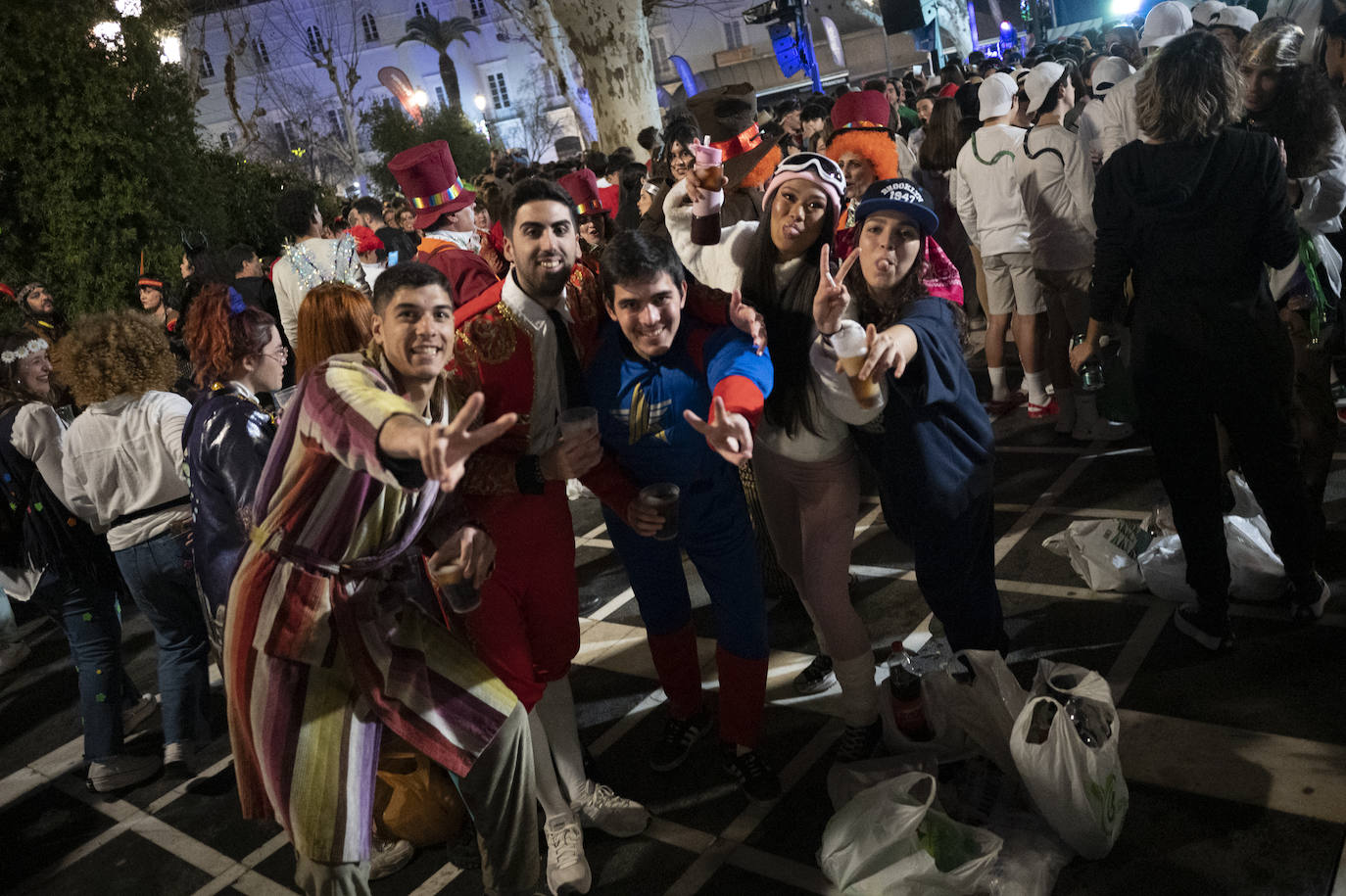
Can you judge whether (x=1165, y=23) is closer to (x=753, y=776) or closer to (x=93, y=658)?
(x=753, y=776)

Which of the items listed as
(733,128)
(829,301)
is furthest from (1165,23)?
(829,301)

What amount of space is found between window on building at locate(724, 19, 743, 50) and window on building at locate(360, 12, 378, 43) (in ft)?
75.2

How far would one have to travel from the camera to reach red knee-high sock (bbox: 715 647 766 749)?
122 inches

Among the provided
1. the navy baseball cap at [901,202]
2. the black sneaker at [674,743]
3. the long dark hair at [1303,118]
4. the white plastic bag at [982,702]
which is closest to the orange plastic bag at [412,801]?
the black sneaker at [674,743]

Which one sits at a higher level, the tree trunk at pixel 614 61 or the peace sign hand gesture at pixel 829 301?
the tree trunk at pixel 614 61

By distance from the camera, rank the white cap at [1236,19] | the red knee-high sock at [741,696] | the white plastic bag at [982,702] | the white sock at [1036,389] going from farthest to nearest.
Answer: the white sock at [1036,389], the white cap at [1236,19], the red knee-high sock at [741,696], the white plastic bag at [982,702]

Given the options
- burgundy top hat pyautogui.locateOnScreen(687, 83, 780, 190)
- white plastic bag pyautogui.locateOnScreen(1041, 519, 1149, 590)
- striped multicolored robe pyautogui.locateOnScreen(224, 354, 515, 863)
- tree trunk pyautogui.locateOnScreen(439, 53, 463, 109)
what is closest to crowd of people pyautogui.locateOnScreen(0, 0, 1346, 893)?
striped multicolored robe pyautogui.locateOnScreen(224, 354, 515, 863)

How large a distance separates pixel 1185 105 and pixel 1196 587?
169cm

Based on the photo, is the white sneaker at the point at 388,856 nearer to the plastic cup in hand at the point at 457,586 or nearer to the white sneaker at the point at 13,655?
the plastic cup in hand at the point at 457,586

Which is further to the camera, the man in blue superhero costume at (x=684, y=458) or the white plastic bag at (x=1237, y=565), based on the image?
the white plastic bag at (x=1237, y=565)

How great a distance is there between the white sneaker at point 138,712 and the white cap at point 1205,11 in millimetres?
7508

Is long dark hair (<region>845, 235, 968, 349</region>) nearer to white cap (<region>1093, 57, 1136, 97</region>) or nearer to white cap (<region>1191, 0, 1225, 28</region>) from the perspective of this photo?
white cap (<region>1191, 0, 1225, 28</region>)

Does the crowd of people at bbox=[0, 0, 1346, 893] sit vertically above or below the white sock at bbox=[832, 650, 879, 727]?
above

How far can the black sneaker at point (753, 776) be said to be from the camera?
313 cm
